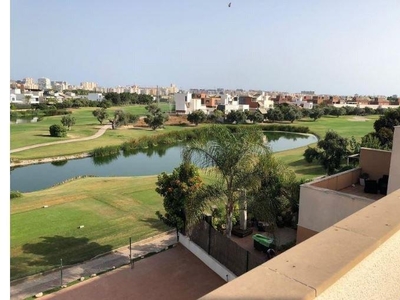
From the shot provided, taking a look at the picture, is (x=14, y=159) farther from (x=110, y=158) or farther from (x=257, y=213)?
(x=257, y=213)

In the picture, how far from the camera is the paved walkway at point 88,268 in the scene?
8.74 metres

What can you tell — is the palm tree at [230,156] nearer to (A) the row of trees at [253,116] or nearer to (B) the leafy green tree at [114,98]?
(A) the row of trees at [253,116]

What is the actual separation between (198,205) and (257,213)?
1726 millimetres

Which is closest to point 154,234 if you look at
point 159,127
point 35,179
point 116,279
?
point 116,279

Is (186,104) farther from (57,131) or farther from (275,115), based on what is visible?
(57,131)

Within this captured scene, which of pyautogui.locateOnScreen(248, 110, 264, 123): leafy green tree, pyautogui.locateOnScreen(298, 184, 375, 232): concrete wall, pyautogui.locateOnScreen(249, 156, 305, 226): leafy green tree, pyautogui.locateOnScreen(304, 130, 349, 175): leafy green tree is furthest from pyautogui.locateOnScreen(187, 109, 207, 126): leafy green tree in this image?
pyautogui.locateOnScreen(298, 184, 375, 232): concrete wall

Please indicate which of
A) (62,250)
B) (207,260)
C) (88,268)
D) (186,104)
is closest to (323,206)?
(207,260)

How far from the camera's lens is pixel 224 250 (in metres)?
9.48

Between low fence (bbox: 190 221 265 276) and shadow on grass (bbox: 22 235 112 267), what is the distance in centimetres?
300

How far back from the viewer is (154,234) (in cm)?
1230

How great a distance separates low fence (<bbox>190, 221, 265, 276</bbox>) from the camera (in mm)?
8656

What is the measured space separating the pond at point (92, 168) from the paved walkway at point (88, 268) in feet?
43.8

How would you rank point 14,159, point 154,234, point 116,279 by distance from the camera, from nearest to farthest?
point 116,279, point 154,234, point 14,159

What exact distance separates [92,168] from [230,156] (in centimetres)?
2146
